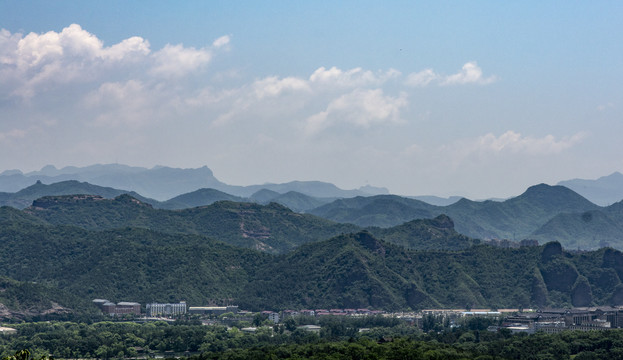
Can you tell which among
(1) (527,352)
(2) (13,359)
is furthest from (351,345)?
(2) (13,359)

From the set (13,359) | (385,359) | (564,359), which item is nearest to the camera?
(13,359)

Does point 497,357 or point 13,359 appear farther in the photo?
point 497,357

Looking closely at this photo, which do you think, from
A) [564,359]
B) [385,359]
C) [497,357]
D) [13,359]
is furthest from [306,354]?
[13,359]

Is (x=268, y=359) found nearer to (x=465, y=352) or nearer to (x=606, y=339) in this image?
(x=465, y=352)

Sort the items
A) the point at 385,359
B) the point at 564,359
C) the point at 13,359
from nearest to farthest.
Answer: the point at 13,359 → the point at 385,359 → the point at 564,359

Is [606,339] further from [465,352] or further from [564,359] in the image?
[465,352]

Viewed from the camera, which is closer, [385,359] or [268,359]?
[385,359]

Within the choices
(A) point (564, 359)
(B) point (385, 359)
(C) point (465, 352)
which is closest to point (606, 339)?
(A) point (564, 359)

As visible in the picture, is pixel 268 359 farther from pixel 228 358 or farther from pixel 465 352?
pixel 465 352
